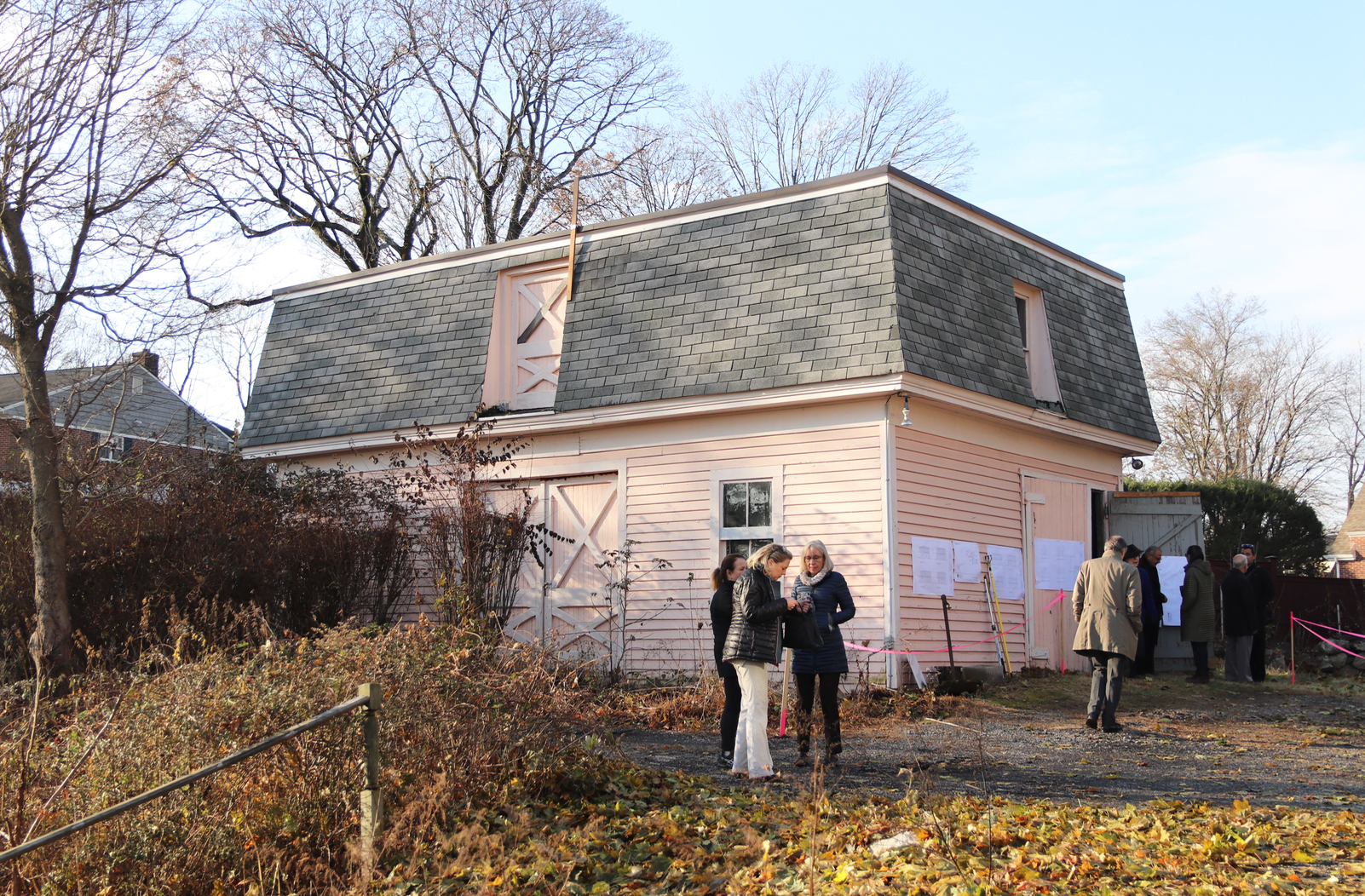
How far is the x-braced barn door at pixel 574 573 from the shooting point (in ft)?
45.9

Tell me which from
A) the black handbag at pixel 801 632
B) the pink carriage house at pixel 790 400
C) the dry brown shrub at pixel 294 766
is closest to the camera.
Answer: the dry brown shrub at pixel 294 766

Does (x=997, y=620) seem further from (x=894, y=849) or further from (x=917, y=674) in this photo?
(x=894, y=849)

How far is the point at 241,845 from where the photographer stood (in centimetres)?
614

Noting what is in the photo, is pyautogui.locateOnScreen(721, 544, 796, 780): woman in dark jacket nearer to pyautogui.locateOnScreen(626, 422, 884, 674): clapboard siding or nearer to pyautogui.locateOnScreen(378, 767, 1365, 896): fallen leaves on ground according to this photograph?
pyautogui.locateOnScreen(378, 767, 1365, 896): fallen leaves on ground

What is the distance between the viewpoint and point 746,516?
43.0ft

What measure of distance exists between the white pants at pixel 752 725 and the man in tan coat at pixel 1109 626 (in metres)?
3.52

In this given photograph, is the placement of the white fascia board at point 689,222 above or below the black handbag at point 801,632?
above

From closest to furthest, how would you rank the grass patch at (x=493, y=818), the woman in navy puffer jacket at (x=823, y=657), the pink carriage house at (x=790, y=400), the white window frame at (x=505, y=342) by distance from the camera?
the grass patch at (x=493, y=818), the woman in navy puffer jacket at (x=823, y=657), the pink carriage house at (x=790, y=400), the white window frame at (x=505, y=342)

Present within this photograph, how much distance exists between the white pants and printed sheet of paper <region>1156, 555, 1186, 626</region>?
28.9 feet

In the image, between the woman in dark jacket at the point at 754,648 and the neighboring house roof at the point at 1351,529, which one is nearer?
the woman in dark jacket at the point at 754,648

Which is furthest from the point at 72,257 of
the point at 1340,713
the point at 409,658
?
the point at 1340,713

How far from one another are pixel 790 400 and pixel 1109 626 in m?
4.04

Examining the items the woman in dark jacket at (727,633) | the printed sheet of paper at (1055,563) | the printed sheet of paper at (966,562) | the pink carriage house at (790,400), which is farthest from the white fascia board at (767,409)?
the woman in dark jacket at (727,633)

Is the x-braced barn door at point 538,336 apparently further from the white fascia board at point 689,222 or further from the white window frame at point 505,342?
the white fascia board at point 689,222
